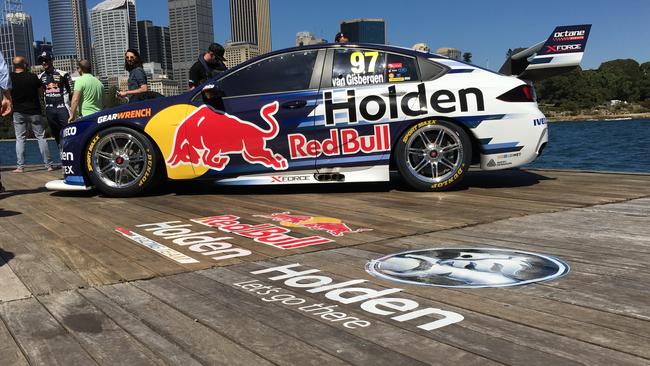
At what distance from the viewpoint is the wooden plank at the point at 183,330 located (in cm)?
181

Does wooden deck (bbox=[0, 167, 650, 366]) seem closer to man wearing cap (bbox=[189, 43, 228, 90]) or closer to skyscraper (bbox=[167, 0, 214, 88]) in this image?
man wearing cap (bbox=[189, 43, 228, 90])

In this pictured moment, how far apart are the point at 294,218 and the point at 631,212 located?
2651mm

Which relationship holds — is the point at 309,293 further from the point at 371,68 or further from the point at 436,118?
the point at 371,68

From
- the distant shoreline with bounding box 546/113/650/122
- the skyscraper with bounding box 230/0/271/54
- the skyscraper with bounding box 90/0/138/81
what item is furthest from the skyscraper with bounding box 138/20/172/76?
the distant shoreline with bounding box 546/113/650/122

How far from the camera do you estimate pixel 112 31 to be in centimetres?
15350

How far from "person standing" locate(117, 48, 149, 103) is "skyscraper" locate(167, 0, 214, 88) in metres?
92.2

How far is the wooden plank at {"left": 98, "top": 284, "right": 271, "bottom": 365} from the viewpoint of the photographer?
1811mm

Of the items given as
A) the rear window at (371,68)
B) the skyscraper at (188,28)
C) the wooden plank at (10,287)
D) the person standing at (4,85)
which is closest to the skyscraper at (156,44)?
the skyscraper at (188,28)

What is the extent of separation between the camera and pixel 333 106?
5.41 m

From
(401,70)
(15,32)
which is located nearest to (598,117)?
(401,70)

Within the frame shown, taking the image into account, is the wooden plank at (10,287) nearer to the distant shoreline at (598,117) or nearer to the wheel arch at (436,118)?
the wheel arch at (436,118)

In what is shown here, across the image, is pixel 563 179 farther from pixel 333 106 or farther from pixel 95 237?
pixel 95 237

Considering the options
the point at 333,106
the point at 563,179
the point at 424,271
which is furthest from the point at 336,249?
the point at 563,179

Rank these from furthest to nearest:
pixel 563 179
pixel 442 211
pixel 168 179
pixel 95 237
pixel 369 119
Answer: pixel 563 179, pixel 168 179, pixel 369 119, pixel 442 211, pixel 95 237
